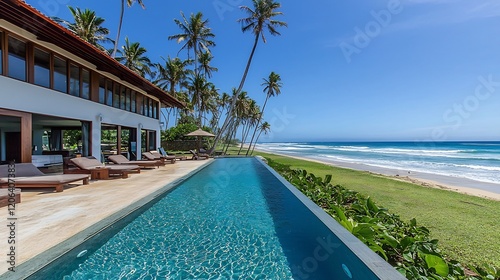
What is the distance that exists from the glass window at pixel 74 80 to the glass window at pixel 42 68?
1008mm

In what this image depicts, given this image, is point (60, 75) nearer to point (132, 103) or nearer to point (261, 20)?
point (132, 103)

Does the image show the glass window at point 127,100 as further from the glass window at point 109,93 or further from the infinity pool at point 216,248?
the infinity pool at point 216,248

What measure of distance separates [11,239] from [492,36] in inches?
547

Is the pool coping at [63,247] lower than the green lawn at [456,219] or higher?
higher

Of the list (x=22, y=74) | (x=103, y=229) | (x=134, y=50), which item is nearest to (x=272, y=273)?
(x=103, y=229)

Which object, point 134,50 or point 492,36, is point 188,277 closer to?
point 492,36

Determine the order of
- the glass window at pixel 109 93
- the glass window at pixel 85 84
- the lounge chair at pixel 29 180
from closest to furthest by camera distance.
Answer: the lounge chair at pixel 29 180 < the glass window at pixel 85 84 < the glass window at pixel 109 93

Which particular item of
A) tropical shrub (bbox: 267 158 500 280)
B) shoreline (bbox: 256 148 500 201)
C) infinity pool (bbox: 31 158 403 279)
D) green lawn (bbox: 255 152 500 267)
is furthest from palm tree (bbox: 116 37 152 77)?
tropical shrub (bbox: 267 158 500 280)

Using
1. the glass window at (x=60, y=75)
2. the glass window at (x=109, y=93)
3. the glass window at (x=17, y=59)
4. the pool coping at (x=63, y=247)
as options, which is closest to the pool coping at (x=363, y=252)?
the pool coping at (x=63, y=247)

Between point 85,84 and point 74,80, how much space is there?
0.63 meters

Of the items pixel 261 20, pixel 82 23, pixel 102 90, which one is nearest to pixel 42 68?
pixel 102 90

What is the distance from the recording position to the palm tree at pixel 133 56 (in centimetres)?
2588

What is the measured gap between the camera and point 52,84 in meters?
8.18

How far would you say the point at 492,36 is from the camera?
9578 mm
